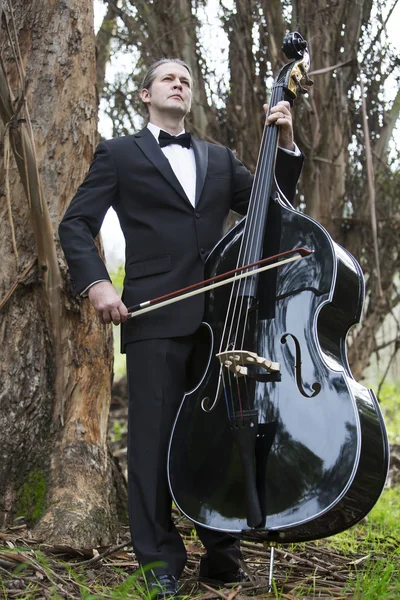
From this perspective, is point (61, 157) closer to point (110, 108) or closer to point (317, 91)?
point (317, 91)

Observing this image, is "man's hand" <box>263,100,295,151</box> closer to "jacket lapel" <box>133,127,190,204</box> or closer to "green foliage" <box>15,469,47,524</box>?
"jacket lapel" <box>133,127,190,204</box>

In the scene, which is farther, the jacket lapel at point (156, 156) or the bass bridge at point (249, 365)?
the jacket lapel at point (156, 156)

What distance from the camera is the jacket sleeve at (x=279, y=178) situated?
9.20 ft

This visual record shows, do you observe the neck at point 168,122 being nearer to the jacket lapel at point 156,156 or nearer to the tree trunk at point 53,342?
the jacket lapel at point 156,156

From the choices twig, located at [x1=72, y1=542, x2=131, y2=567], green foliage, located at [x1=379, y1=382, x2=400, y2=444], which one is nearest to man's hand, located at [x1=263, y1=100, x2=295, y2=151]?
twig, located at [x1=72, y1=542, x2=131, y2=567]

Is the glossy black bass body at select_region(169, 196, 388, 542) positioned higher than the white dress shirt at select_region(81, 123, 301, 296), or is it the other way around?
the white dress shirt at select_region(81, 123, 301, 296)

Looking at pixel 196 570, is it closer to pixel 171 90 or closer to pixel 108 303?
pixel 108 303

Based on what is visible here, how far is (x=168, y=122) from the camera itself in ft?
9.63

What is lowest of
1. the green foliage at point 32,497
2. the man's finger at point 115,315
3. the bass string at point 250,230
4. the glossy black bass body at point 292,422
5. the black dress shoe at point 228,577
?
the black dress shoe at point 228,577

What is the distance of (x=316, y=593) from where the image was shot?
246 centimetres

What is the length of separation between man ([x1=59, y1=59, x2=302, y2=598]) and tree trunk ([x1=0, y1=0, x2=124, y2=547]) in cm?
45

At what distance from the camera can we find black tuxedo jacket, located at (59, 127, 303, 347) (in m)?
2.66

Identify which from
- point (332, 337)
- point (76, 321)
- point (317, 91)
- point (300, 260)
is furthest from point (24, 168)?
point (317, 91)

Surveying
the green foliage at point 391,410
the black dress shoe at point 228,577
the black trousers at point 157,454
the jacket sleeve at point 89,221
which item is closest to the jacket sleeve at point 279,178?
the jacket sleeve at point 89,221
